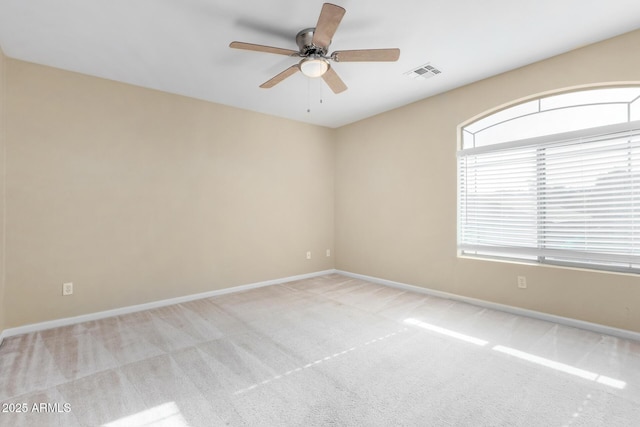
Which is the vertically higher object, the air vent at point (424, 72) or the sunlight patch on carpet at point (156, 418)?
the air vent at point (424, 72)

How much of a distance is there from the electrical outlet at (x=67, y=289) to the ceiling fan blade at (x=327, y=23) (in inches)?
138

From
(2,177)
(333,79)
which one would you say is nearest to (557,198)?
(333,79)

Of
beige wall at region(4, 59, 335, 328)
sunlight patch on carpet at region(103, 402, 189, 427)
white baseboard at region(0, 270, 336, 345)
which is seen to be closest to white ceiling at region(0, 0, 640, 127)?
beige wall at region(4, 59, 335, 328)

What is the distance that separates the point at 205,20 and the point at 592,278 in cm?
424

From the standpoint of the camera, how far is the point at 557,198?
3150 millimetres

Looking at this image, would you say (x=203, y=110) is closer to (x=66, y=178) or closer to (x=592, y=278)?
(x=66, y=178)

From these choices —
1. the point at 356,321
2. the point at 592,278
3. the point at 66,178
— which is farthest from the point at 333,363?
the point at 66,178

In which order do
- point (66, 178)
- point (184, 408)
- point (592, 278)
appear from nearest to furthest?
point (184, 408)
point (592, 278)
point (66, 178)

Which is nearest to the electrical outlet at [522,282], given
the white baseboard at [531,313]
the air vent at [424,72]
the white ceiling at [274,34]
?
the white baseboard at [531,313]

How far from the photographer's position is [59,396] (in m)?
1.93

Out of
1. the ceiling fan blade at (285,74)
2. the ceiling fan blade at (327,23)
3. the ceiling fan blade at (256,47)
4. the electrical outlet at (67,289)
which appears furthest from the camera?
the electrical outlet at (67,289)

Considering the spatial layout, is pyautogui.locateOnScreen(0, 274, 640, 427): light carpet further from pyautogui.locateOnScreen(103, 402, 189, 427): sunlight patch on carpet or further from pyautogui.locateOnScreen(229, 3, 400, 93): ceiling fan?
pyautogui.locateOnScreen(229, 3, 400, 93): ceiling fan

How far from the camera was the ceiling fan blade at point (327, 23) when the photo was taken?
1.83 m

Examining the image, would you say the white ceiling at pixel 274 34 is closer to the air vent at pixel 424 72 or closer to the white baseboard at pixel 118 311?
the air vent at pixel 424 72
